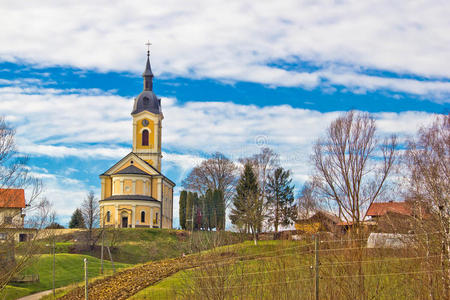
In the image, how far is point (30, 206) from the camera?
29.9 m

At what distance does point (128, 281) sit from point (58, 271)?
45.7 ft

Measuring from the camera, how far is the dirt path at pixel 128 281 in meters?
38.0

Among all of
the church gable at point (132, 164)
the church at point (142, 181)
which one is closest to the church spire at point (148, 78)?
the church at point (142, 181)

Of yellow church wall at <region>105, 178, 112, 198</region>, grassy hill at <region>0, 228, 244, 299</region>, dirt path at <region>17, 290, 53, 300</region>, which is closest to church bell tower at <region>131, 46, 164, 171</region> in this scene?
yellow church wall at <region>105, 178, 112, 198</region>

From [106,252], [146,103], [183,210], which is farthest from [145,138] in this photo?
[106,252]

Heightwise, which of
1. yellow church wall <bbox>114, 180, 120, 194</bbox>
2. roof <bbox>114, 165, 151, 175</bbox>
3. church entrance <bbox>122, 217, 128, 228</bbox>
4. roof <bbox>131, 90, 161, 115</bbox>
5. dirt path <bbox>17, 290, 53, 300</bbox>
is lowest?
dirt path <bbox>17, 290, 53, 300</bbox>

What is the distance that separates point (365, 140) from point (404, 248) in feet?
25.8

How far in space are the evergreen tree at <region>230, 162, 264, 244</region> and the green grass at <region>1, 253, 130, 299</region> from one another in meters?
13.6

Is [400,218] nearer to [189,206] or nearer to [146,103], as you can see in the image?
[189,206]

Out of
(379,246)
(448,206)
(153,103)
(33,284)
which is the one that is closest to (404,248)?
(379,246)

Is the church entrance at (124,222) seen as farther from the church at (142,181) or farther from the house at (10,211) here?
the house at (10,211)

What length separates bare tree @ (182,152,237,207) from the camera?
86000mm

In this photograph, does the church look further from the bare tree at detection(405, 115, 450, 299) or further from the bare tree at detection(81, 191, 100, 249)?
the bare tree at detection(405, 115, 450, 299)

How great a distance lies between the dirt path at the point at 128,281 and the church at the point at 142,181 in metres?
32.2
